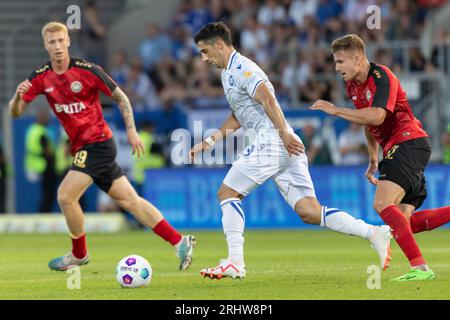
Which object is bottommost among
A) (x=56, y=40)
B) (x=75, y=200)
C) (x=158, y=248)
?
(x=158, y=248)

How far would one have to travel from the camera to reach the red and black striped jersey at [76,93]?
39.2 feet

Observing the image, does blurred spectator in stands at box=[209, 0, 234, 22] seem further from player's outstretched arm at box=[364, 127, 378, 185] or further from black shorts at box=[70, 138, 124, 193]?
player's outstretched arm at box=[364, 127, 378, 185]

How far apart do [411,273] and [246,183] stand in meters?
1.71

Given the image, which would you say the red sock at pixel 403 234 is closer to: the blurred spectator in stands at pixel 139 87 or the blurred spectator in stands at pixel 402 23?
the blurred spectator in stands at pixel 402 23

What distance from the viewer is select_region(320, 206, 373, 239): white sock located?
1031cm

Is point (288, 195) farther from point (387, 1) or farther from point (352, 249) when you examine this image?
point (387, 1)

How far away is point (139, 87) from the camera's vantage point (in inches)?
990

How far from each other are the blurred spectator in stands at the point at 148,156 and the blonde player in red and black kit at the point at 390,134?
1211cm

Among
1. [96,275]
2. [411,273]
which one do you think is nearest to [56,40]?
[96,275]

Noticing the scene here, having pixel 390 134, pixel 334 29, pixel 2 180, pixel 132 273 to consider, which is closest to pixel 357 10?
pixel 334 29

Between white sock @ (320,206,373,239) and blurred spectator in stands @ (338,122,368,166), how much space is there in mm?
11031

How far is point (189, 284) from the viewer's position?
10.3m

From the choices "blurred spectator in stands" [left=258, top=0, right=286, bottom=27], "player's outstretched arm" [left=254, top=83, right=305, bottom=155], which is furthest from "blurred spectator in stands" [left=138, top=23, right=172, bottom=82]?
"player's outstretched arm" [left=254, top=83, right=305, bottom=155]
